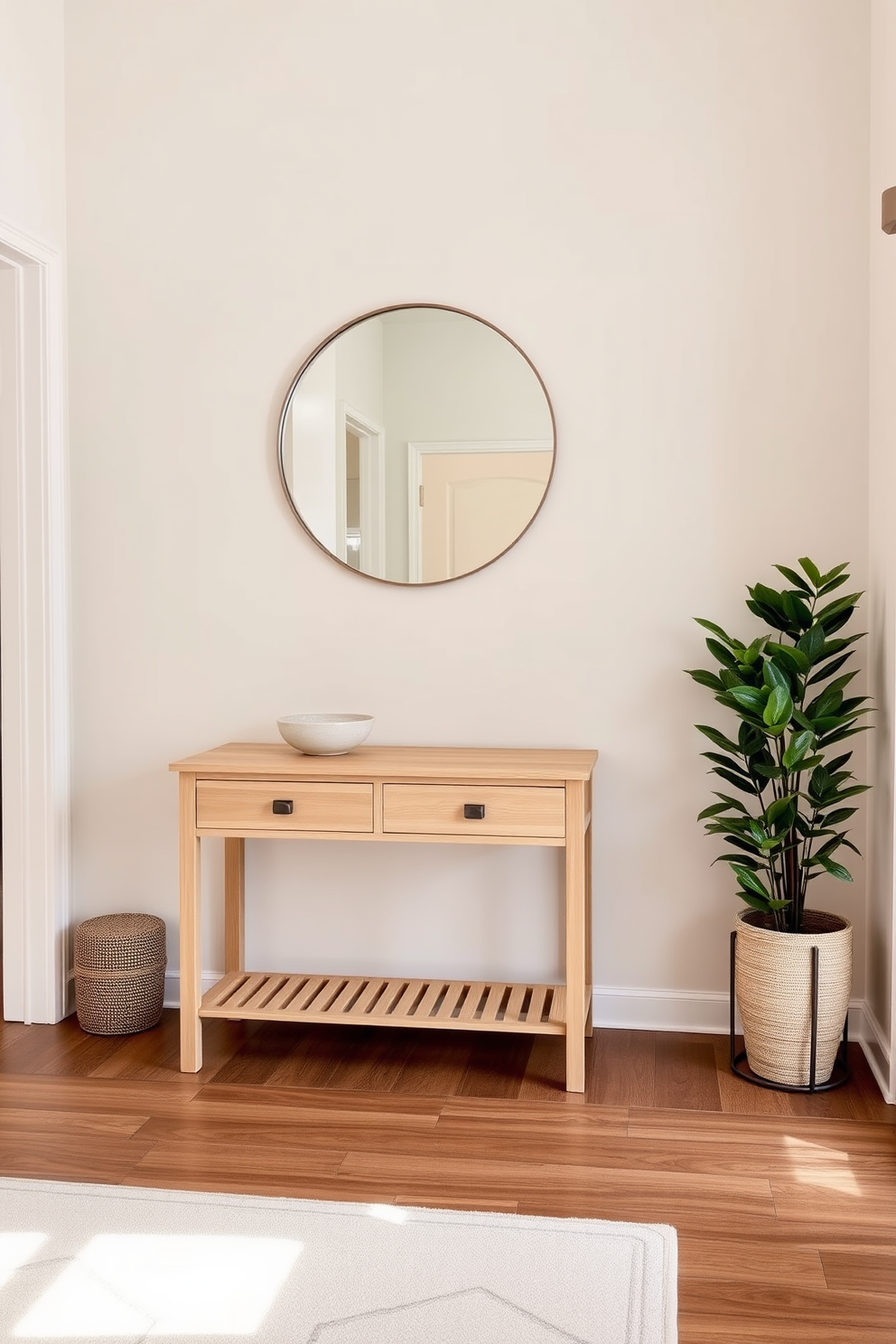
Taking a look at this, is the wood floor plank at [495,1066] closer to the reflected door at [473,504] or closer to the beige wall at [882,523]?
the beige wall at [882,523]

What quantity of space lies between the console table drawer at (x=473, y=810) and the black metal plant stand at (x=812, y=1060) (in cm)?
58

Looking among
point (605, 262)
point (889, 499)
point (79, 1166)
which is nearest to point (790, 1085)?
point (889, 499)

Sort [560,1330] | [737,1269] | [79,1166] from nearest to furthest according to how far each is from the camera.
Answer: [560,1330], [737,1269], [79,1166]

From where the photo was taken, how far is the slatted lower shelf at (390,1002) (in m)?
2.84

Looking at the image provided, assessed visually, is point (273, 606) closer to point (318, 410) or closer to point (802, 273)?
point (318, 410)

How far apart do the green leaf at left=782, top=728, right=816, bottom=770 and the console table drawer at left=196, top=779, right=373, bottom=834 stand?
3.18 feet

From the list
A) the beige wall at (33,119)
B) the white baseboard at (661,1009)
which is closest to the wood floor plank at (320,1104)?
the white baseboard at (661,1009)

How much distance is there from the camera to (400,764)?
2.80 m

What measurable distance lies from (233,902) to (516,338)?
1.73m

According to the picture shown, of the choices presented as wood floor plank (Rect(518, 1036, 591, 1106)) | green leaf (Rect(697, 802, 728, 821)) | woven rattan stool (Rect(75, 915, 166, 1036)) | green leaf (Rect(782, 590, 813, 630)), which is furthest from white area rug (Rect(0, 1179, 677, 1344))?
green leaf (Rect(782, 590, 813, 630))

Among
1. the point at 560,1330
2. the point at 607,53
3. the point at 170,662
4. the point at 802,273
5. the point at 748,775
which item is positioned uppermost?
the point at 607,53

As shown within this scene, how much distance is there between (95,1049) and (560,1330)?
1.64 m

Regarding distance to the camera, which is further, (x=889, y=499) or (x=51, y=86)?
(x=51, y=86)

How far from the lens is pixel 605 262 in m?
3.08
